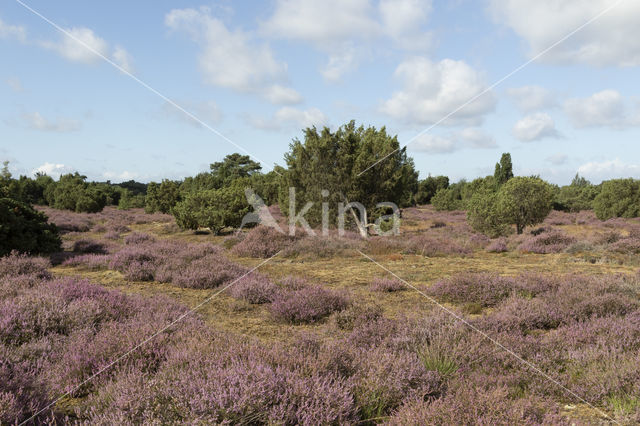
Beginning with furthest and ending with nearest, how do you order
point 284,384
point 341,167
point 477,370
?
point 341,167, point 477,370, point 284,384

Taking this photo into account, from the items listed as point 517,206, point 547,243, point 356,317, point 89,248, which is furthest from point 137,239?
point 517,206

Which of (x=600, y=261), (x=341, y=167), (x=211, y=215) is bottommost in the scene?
(x=600, y=261)

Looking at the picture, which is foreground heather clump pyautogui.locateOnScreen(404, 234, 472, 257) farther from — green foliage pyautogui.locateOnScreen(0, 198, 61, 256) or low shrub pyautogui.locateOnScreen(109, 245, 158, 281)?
green foliage pyautogui.locateOnScreen(0, 198, 61, 256)

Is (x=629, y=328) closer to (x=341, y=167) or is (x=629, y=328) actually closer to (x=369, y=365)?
(x=369, y=365)

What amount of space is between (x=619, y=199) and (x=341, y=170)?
1156 inches

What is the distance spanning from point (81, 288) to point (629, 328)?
8600 mm

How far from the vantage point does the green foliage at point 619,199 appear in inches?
1313

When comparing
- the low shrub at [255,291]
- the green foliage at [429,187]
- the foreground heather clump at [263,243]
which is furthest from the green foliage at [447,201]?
the low shrub at [255,291]

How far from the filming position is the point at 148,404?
2.85 meters

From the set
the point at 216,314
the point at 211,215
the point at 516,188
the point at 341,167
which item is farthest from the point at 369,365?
the point at 516,188

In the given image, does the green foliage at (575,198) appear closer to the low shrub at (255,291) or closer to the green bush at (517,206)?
the green bush at (517,206)

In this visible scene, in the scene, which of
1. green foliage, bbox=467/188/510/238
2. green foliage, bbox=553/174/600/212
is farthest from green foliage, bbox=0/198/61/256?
green foliage, bbox=553/174/600/212

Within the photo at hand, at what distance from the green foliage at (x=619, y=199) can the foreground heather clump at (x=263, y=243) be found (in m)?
32.5

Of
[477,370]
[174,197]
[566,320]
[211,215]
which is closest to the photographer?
[477,370]
